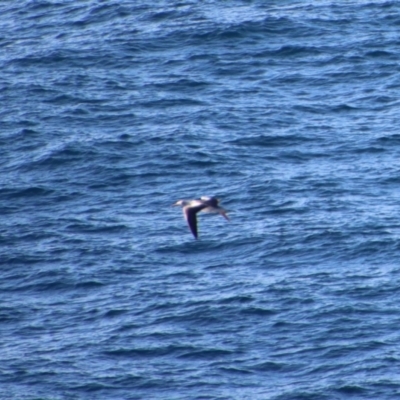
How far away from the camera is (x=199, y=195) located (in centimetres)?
6438

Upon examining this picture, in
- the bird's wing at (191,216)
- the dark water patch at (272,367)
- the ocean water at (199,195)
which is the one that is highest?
the bird's wing at (191,216)

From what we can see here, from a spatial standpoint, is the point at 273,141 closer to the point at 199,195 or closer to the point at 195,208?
the point at 199,195

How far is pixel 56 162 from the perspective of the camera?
68500 mm

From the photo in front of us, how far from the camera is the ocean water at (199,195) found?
52.7m

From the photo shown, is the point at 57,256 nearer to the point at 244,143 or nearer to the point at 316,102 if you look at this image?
the point at 244,143

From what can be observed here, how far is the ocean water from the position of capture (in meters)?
52.7

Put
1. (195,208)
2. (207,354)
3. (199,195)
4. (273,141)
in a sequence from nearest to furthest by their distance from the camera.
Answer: (195,208)
(207,354)
(199,195)
(273,141)

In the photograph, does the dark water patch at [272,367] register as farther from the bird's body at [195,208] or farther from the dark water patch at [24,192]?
the dark water patch at [24,192]

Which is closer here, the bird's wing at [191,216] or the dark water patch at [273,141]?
the bird's wing at [191,216]

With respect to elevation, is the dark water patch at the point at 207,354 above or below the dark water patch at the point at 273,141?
below

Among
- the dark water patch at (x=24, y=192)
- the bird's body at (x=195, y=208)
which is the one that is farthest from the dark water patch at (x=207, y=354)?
the bird's body at (x=195, y=208)

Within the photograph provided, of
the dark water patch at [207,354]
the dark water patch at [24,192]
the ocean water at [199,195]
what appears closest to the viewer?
the ocean water at [199,195]

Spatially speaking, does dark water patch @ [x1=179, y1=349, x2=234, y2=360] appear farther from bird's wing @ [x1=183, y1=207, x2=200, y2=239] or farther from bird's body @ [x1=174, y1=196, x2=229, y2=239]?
bird's wing @ [x1=183, y1=207, x2=200, y2=239]

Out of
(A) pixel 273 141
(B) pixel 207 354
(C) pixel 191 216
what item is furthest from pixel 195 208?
(A) pixel 273 141
